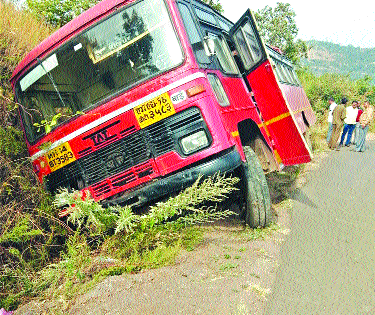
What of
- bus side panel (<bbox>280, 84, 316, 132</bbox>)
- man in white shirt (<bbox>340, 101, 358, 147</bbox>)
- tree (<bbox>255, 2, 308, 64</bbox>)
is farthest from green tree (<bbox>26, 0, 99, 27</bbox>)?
tree (<bbox>255, 2, 308, 64</bbox>)

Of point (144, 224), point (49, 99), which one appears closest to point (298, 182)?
point (144, 224)

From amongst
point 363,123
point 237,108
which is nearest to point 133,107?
point 237,108

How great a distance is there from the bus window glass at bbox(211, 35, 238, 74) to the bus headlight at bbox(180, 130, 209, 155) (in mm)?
1332

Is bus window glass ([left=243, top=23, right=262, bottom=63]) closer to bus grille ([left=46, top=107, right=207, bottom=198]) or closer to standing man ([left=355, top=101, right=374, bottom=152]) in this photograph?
bus grille ([left=46, top=107, right=207, bottom=198])

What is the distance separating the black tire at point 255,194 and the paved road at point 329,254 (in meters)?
0.39

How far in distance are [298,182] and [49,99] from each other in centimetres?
467

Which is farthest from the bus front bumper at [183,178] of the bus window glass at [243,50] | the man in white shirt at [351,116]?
the man in white shirt at [351,116]

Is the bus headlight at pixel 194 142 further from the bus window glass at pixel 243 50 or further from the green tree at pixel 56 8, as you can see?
the green tree at pixel 56 8

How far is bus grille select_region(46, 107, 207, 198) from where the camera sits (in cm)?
323

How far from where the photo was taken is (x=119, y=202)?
3385 millimetres

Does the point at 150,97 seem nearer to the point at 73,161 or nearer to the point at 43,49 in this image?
the point at 73,161

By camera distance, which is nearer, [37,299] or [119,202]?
[37,299]

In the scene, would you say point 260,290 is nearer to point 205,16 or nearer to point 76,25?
point 76,25

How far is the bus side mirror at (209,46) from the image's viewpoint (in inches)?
136
